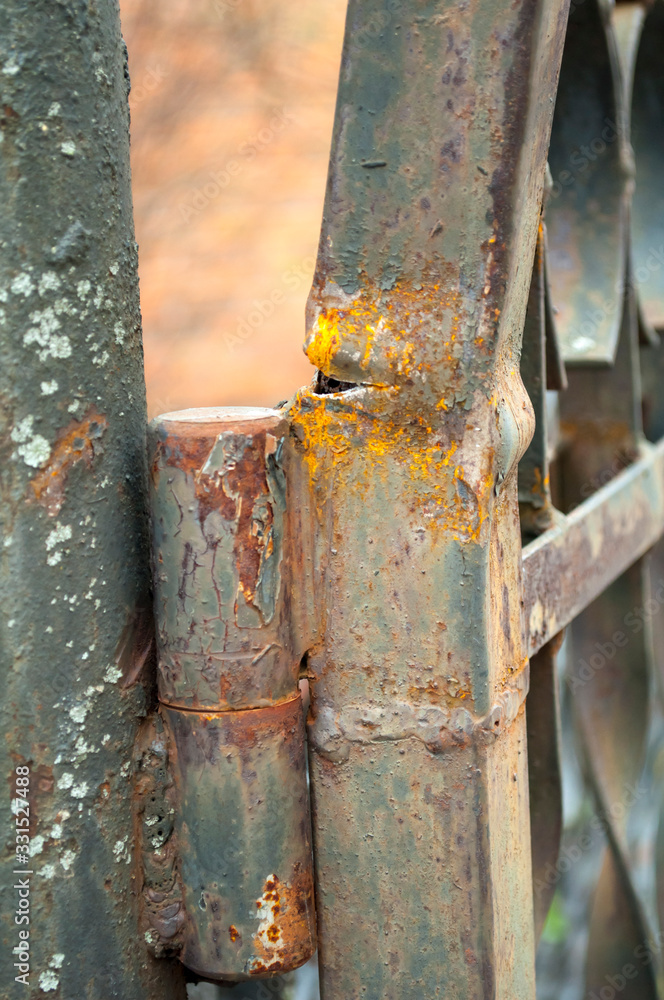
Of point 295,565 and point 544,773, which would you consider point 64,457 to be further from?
point 544,773

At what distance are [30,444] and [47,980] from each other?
0.30 metres

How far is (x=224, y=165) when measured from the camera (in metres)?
5.63

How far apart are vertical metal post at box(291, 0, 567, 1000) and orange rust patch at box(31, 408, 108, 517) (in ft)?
0.42

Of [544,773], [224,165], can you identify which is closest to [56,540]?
[544,773]

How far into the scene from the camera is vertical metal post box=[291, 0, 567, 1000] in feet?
1.98

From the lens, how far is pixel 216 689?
62cm

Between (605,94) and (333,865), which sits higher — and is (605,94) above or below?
above

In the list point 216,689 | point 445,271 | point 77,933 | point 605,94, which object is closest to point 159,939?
point 77,933

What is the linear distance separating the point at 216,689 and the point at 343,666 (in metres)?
0.08

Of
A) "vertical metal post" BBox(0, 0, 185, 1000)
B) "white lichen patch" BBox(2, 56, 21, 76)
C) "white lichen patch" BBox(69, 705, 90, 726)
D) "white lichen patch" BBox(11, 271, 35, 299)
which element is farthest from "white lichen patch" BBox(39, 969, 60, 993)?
"white lichen patch" BBox(2, 56, 21, 76)

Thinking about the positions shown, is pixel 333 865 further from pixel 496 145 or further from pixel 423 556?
pixel 496 145

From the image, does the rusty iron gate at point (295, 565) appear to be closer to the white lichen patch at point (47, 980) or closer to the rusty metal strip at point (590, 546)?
the white lichen patch at point (47, 980)

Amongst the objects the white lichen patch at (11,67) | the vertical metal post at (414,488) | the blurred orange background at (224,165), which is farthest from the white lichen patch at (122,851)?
the blurred orange background at (224,165)

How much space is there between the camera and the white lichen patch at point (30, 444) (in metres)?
0.56
